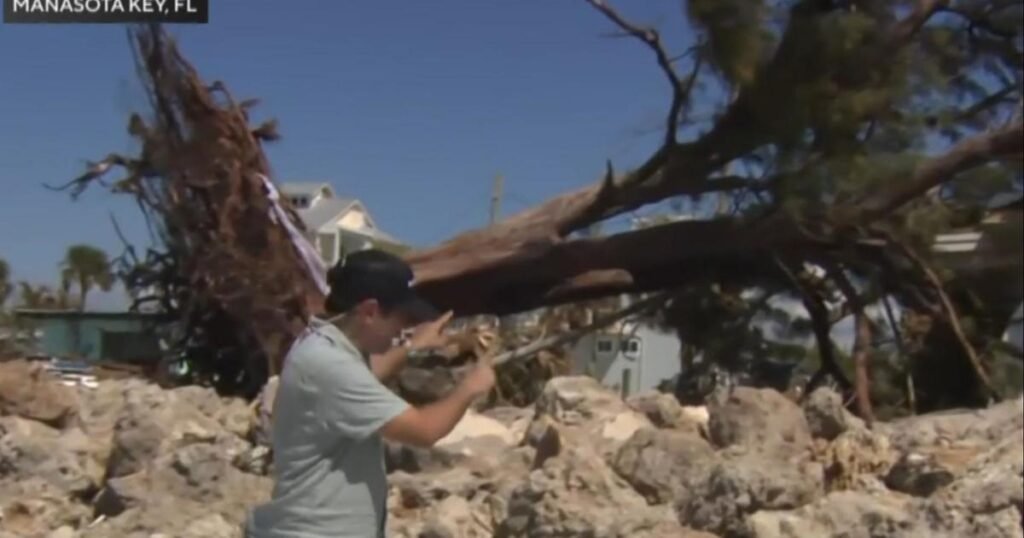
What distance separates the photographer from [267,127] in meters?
9.07

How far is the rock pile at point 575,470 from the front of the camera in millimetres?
5441

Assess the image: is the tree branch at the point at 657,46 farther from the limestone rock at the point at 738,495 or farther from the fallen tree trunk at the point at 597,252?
the limestone rock at the point at 738,495

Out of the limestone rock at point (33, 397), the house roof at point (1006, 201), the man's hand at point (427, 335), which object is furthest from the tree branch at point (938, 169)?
the man's hand at point (427, 335)

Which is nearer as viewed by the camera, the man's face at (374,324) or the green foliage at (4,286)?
the man's face at (374,324)

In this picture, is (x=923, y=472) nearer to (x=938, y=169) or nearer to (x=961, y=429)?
(x=961, y=429)

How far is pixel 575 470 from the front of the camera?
5.69m

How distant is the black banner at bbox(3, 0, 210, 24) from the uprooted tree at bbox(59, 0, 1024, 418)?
3.09 ft

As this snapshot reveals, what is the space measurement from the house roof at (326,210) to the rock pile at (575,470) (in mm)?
3269

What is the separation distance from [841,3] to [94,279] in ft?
17.0

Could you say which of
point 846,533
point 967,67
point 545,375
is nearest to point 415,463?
point 846,533

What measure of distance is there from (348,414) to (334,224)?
8694 mm

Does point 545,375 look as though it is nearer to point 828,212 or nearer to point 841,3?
point 828,212

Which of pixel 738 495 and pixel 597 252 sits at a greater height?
pixel 597 252

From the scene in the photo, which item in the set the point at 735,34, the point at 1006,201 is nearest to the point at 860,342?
the point at 1006,201
